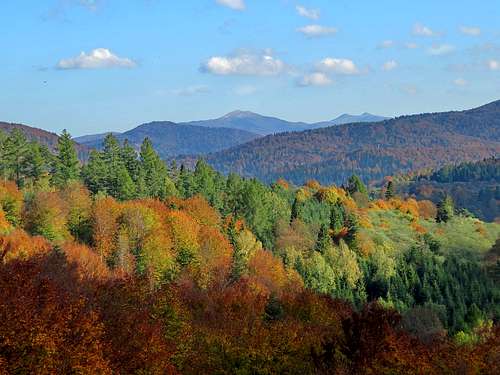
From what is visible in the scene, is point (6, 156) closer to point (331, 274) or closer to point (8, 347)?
point (331, 274)

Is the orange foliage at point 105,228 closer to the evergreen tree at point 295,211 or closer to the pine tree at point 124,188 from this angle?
the pine tree at point 124,188

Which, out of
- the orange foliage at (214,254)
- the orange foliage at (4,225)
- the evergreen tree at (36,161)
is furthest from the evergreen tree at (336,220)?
the orange foliage at (4,225)

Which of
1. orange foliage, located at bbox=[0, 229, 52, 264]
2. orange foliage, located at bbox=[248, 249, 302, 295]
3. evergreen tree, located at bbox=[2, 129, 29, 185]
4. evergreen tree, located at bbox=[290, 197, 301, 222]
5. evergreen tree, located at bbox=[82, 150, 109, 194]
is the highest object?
evergreen tree, located at bbox=[2, 129, 29, 185]

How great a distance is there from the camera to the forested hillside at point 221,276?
123 feet

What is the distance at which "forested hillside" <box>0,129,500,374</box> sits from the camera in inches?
1481

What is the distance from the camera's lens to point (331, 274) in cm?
11238

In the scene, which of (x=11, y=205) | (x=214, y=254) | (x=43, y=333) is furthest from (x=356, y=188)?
(x=43, y=333)

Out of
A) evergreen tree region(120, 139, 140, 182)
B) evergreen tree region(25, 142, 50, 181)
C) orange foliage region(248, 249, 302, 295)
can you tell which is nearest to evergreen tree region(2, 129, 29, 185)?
evergreen tree region(25, 142, 50, 181)

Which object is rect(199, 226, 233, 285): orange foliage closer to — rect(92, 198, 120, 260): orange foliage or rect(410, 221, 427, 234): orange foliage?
rect(92, 198, 120, 260): orange foliage

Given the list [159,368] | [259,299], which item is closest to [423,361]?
[159,368]

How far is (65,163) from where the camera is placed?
112562 mm

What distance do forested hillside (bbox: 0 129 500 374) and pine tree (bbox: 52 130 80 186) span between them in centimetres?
38

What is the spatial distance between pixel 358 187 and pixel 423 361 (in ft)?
485

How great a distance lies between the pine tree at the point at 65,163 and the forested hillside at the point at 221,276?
1.24 feet
